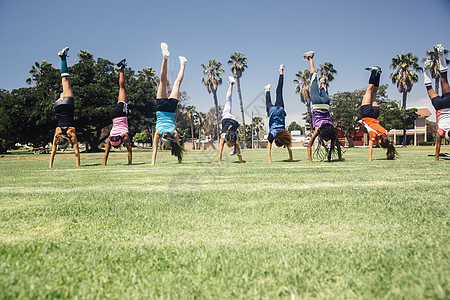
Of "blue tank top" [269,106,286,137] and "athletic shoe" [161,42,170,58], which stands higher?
"athletic shoe" [161,42,170,58]

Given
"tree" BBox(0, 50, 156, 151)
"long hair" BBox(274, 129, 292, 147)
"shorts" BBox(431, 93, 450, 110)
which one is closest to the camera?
"shorts" BBox(431, 93, 450, 110)

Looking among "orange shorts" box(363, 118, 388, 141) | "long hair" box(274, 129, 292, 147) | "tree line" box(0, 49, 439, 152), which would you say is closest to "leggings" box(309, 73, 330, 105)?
"long hair" box(274, 129, 292, 147)

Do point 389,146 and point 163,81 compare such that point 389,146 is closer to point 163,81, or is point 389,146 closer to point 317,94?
point 317,94

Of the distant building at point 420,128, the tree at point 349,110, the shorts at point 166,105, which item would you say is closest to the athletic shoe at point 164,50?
the shorts at point 166,105

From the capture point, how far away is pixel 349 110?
46.9 m

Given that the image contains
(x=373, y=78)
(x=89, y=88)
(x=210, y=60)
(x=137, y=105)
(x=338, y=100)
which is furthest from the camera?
(x=210, y=60)

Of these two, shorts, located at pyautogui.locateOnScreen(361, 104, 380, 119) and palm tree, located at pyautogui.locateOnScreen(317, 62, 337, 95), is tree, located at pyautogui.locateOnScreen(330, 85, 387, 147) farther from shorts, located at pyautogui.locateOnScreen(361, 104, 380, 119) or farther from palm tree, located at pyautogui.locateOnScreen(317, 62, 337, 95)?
shorts, located at pyautogui.locateOnScreen(361, 104, 380, 119)

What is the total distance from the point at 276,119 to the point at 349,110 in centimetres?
4104

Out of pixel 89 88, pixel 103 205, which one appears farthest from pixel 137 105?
pixel 103 205

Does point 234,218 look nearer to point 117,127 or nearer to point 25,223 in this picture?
point 25,223

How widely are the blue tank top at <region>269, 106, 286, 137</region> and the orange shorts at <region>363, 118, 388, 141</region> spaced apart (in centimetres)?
328

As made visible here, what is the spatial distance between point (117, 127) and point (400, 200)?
9.75 metres

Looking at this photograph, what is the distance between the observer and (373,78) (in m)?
10.6

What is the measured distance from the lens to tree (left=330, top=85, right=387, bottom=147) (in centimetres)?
4509
